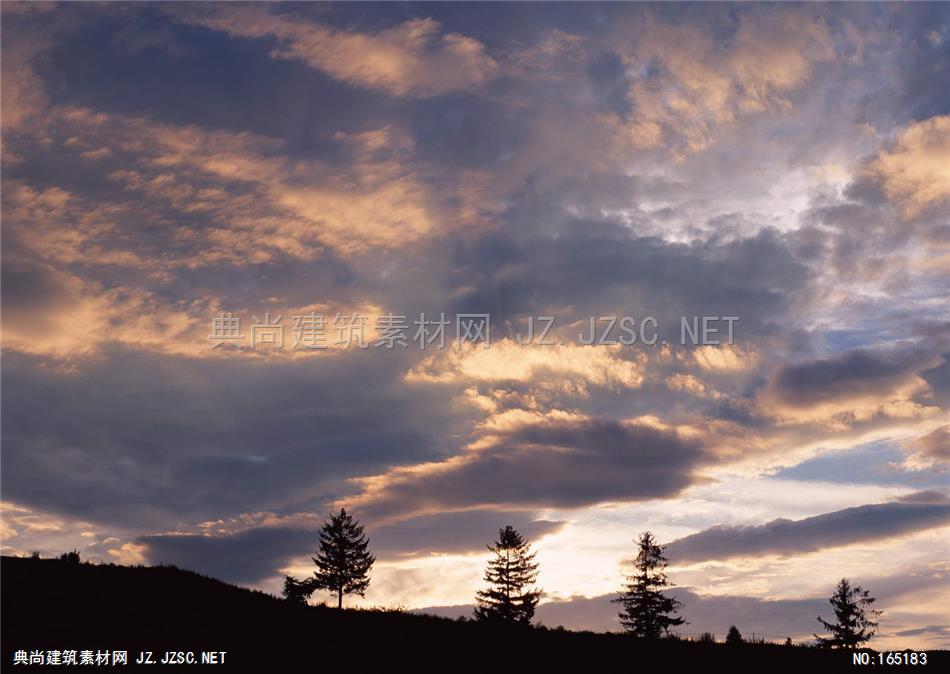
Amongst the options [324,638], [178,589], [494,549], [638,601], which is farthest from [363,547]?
[324,638]

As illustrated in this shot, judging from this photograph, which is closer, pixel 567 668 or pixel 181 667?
pixel 181 667

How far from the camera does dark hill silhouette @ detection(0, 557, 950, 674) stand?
100 feet

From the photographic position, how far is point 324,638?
111 feet

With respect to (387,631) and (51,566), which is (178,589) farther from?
Result: (387,631)

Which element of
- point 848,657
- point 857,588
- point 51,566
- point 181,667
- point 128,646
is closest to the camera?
point 181,667

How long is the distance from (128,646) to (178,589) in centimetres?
844

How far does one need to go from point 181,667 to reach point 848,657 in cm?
2692

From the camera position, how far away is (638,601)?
62.0 meters

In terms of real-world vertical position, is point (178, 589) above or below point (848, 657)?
above

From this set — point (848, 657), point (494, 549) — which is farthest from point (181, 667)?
point (494, 549)

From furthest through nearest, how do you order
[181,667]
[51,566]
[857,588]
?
[857,588], [51,566], [181,667]

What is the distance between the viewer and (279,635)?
33.8 m

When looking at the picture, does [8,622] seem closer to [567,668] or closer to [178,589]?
[178,589]

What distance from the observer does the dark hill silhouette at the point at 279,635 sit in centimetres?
3059
